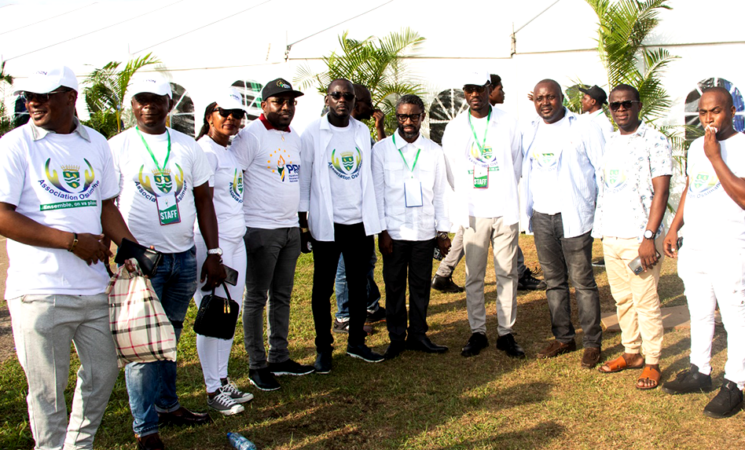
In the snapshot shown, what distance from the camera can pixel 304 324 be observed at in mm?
6289

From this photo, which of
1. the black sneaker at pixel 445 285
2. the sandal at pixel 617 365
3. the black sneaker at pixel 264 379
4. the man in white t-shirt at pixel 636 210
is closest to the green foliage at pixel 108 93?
the black sneaker at pixel 445 285

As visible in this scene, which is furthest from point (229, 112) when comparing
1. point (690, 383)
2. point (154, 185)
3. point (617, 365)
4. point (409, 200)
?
point (690, 383)

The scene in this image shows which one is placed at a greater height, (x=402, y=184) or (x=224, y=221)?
(x=402, y=184)

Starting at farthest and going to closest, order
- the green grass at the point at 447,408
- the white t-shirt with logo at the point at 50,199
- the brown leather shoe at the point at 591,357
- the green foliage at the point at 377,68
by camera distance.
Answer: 1. the green foliage at the point at 377,68
2. the brown leather shoe at the point at 591,357
3. the green grass at the point at 447,408
4. the white t-shirt with logo at the point at 50,199

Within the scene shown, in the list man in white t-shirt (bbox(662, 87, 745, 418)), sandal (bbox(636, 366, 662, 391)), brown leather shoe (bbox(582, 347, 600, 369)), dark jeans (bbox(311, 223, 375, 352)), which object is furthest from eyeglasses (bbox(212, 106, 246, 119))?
sandal (bbox(636, 366, 662, 391))

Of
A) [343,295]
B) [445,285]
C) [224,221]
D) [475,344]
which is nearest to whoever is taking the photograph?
[224,221]

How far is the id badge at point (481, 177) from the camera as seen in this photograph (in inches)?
203

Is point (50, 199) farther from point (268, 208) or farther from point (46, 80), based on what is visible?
point (268, 208)

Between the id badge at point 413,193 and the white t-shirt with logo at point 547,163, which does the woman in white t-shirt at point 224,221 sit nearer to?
the id badge at point 413,193

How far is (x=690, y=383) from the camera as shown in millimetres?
4215

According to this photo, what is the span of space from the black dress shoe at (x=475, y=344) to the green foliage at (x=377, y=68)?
6.52m

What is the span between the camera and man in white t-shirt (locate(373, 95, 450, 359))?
509 centimetres

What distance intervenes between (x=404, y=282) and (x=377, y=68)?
6.72 meters

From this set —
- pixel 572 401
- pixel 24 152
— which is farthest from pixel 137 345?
pixel 572 401
